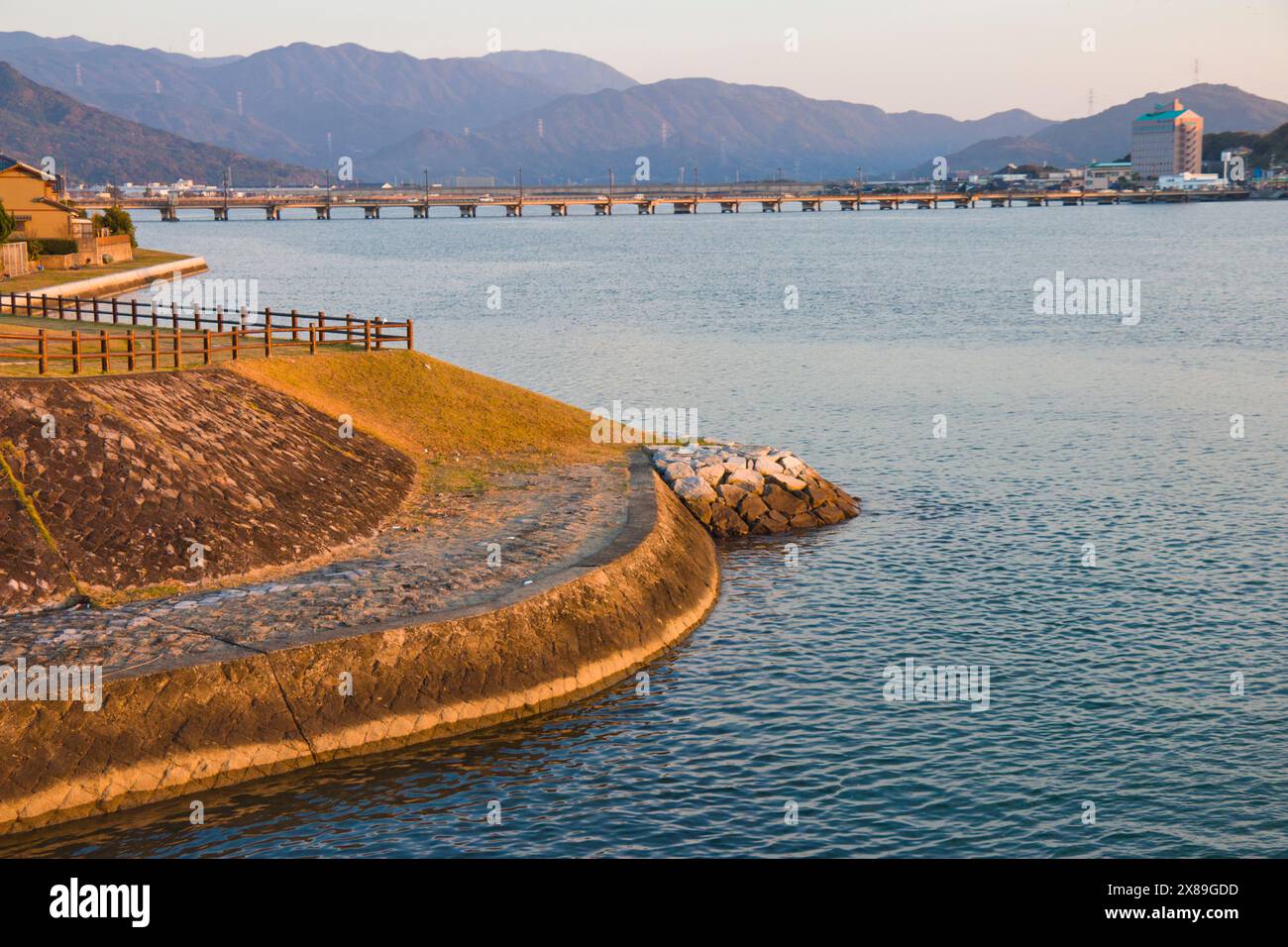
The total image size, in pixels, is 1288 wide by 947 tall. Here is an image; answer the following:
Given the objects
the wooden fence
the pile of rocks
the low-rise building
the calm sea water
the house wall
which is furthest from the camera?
the low-rise building

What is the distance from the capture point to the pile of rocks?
1657 inches

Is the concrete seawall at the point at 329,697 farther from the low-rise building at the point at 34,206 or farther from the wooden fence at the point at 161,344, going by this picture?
the low-rise building at the point at 34,206

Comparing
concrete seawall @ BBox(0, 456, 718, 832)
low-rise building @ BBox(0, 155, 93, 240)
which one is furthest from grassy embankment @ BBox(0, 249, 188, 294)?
concrete seawall @ BBox(0, 456, 718, 832)

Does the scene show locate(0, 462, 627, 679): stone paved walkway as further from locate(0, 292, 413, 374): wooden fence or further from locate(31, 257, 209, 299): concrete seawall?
locate(31, 257, 209, 299): concrete seawall

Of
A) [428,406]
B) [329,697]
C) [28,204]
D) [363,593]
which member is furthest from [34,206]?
[329,697]

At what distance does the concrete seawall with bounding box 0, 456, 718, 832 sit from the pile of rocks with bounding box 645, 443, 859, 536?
1068 cm

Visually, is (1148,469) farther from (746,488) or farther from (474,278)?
(474,278)

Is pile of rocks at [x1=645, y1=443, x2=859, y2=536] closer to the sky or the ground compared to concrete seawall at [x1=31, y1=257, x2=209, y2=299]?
closer to the ground

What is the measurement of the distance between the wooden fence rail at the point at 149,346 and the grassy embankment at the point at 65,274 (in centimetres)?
3201

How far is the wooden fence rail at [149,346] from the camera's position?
1468 inches

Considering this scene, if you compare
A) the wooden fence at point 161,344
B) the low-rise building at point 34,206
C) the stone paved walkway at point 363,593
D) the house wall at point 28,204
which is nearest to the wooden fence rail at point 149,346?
the wooden fence at point 161,344

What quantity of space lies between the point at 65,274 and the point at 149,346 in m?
55.5

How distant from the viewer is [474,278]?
500 ft
